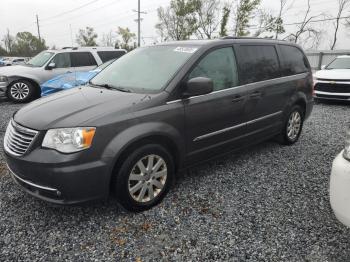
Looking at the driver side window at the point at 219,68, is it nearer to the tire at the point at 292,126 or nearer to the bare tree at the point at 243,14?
the tire at the point at 292,126

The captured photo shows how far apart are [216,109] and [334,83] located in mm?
7230

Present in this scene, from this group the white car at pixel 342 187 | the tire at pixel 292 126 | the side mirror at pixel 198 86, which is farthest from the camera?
the tire at pixel 292 126

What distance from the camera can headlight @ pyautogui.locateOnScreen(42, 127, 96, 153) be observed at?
262 centimetres

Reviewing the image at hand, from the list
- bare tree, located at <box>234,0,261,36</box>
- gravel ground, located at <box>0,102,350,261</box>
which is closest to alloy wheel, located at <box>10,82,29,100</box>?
gravel ground, located at <box>0,102,350,261</box>

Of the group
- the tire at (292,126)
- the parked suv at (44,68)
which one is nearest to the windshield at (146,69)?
the tire at (292,126)

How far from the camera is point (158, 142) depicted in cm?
313

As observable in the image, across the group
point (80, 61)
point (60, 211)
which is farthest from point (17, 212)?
point (80, 61)

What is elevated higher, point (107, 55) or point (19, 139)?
point (19, 139)

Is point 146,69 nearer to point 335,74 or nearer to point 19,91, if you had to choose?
point 19,91

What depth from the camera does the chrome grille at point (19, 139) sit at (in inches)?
108

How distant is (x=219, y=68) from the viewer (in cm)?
371

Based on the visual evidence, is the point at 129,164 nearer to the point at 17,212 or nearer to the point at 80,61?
the point at 17,212

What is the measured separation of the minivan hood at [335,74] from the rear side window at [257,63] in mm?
5684

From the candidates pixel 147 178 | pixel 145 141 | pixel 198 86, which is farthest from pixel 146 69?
pixel 147 178
